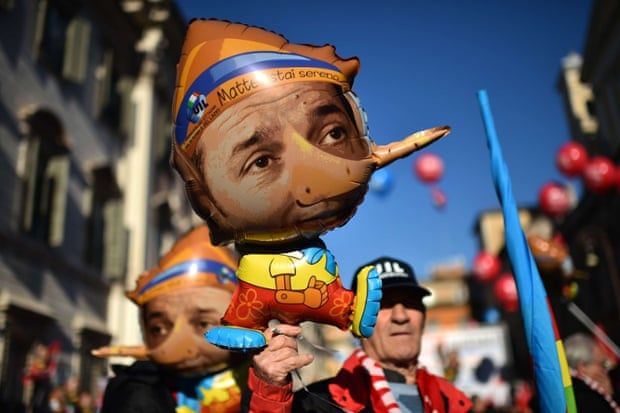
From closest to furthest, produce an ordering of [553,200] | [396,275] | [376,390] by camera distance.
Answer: [376,390] < [396,275] < [553,200]

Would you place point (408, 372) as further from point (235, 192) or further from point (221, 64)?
point (221, 64)

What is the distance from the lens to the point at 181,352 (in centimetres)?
282

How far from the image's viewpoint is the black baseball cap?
9.34ft

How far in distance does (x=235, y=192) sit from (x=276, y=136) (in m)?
0.24

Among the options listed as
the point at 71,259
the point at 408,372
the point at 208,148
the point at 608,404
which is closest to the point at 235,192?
the point at 208,148

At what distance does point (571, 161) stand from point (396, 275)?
8386 millimetres

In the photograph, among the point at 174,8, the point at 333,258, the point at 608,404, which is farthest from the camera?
the point at 174,8

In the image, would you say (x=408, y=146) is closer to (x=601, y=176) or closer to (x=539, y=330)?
(x=539, y=330)

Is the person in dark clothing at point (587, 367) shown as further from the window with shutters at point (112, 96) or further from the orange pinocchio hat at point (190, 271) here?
the window with shutters at point (112, 96)

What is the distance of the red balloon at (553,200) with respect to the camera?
33.8 feet

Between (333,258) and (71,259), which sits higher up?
(71,259)

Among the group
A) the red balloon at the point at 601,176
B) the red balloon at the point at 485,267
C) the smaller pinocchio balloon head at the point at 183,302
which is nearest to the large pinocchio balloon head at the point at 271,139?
the smaller pinocchio balloon head at the point at 183,302

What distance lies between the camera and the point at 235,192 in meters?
1.97

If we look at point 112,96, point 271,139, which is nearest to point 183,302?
point 271,139
